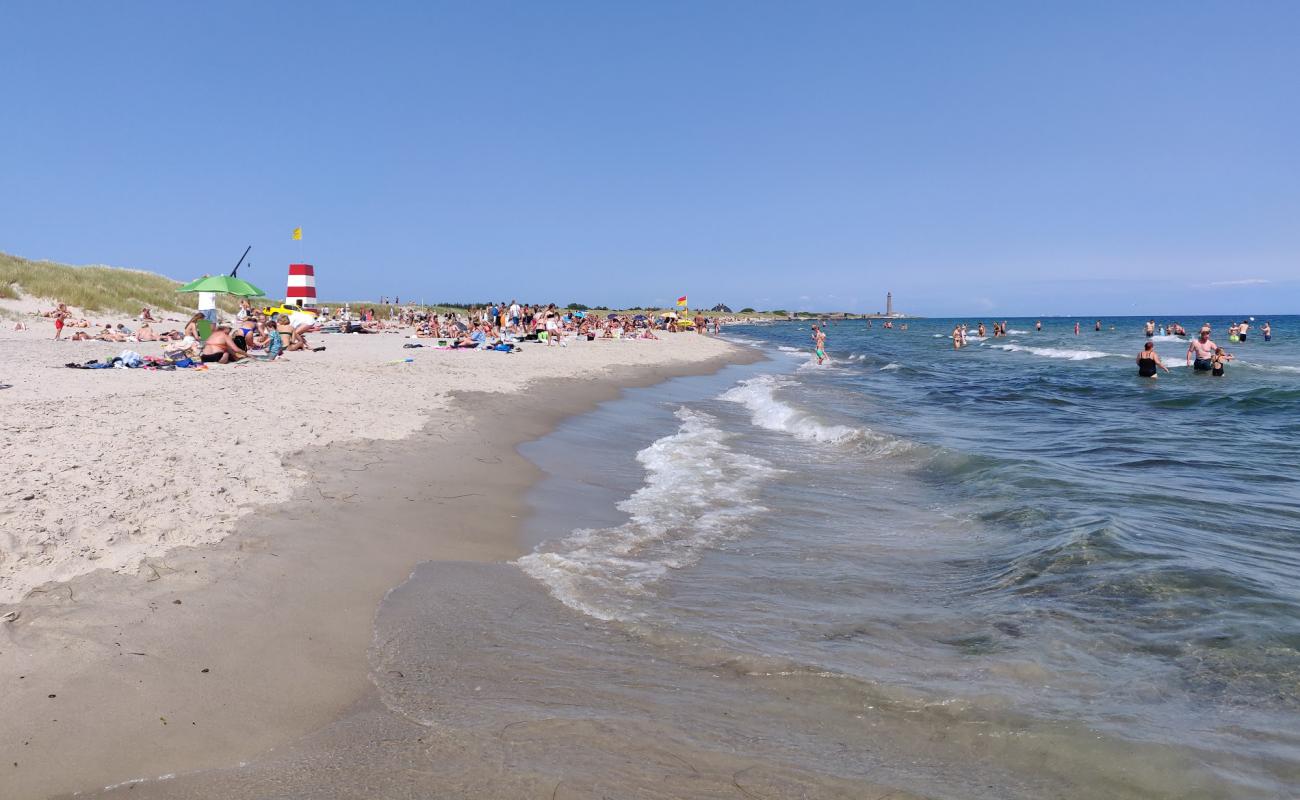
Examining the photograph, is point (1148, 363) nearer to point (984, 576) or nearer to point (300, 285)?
point (984, 576)

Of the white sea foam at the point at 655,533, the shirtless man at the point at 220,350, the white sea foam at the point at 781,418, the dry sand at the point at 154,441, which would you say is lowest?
the white sea foam at the point at 655,533

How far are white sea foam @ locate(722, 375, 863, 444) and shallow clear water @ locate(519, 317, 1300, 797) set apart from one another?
0.11 metres

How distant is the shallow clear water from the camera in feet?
11.1

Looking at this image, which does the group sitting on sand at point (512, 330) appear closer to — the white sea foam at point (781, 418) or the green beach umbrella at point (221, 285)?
the green beach umbrella at point (221, 285)

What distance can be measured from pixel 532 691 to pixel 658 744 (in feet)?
2.26

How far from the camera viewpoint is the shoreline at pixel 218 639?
111 inches

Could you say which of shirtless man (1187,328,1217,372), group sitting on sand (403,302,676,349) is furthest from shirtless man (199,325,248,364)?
shirtless man (1187,328,1217,372)

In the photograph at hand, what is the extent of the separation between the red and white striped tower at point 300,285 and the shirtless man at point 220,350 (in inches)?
1006

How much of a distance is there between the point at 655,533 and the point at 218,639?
336 centimetres

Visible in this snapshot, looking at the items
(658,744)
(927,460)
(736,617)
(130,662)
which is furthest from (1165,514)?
(130,662)

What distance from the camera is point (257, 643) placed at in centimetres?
367

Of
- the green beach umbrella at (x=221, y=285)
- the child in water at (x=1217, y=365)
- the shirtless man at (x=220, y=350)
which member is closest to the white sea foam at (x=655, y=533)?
the shirtless man at (x=220, y=350)

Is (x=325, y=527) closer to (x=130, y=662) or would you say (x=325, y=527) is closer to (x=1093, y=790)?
(x=130, y=662)

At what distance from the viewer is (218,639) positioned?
3.65 m
